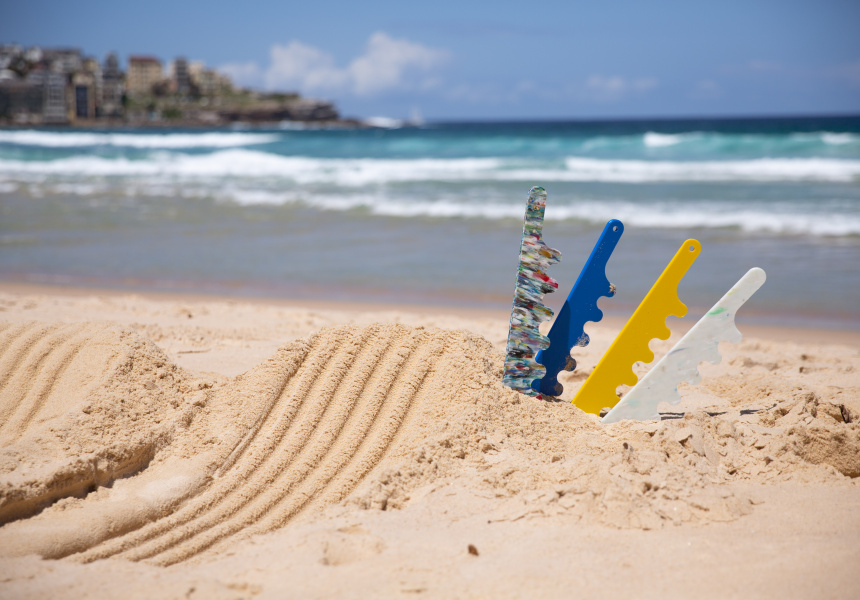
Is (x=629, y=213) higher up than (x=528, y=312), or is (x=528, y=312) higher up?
(x=629, y=213)

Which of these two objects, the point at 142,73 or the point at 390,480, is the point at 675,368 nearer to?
the point at 390,480

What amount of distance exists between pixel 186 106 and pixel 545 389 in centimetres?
9801

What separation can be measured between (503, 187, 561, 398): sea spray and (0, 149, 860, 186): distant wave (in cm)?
1607

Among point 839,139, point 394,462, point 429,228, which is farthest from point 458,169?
point 394,462

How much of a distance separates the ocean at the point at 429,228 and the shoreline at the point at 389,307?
0.21 metres

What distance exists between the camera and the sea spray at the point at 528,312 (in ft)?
11.4

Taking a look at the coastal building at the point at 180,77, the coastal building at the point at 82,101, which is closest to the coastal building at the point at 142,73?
the coastal building at the point at 180,77

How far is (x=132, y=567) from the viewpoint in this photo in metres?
2.39

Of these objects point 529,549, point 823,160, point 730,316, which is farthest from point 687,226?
point 823,160

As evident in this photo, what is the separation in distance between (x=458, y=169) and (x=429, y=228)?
13.1 metres

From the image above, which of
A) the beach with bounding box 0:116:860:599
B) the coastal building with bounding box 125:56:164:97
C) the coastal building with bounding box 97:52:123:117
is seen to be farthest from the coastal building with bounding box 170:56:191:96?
the beach with bounding box 0:116:860:599

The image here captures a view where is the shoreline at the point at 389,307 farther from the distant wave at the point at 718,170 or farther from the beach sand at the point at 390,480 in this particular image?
the distant wave at the point at 718,170

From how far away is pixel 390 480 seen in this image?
2.90 m

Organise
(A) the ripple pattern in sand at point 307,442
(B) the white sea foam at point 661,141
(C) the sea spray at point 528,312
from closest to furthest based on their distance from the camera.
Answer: (A) the ripple pattern in sand at point 307,442, (C) the sea spray at point 528,312, (B) the white sea foam at point 661,141
